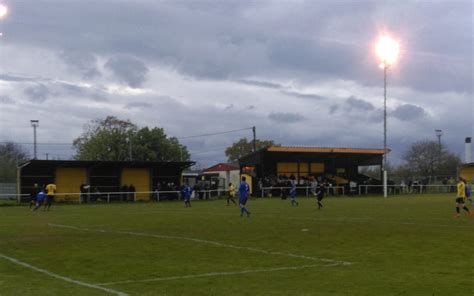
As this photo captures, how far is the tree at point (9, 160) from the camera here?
228 ft

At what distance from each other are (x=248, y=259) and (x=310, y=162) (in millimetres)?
51023

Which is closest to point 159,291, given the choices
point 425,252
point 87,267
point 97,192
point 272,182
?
point 87,267

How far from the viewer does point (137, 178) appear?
170ft

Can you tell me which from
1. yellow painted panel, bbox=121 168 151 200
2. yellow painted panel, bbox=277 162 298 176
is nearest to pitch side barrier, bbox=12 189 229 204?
yellow painted panel, bbox=121 168 151 200

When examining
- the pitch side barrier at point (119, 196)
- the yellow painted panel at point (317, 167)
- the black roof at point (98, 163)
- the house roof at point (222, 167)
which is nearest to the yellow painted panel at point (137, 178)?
the black roof at point (98, 163)

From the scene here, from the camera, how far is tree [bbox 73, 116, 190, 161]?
79562 millimetres

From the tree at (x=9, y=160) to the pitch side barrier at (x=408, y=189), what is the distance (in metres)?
39.2

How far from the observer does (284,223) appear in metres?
21.2

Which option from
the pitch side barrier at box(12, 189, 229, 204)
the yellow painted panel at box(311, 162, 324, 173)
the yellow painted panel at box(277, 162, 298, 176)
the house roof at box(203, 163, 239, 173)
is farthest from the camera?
the house roof at box(203, 163, 239, 173)

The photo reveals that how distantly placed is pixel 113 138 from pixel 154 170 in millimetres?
28773

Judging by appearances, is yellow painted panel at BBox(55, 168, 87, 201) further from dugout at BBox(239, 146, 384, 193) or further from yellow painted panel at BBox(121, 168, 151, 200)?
dugout at BBox(239, 146, 384, 193)

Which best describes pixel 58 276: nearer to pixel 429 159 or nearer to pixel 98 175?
pixel 98 175

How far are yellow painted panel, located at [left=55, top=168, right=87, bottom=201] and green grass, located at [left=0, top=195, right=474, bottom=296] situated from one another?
1096 inches

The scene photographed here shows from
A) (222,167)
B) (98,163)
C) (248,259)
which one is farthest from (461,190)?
(222,167)
